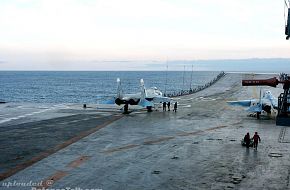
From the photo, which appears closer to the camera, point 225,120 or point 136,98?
point 225,120

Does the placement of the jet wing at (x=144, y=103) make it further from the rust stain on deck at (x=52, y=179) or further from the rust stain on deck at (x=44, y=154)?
the rust stain on deck at (x=52, y=179)

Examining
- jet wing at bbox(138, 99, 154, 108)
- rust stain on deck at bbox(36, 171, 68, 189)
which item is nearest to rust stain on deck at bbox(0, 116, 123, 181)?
rust stain on deck at bbox(36, 171, 68, 189)

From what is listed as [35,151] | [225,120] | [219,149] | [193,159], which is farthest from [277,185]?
[225,120]

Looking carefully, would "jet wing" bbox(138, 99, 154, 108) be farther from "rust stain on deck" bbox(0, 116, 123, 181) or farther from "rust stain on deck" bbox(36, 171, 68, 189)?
"rust stain on deck" bbox(36, 171, 68, 189)

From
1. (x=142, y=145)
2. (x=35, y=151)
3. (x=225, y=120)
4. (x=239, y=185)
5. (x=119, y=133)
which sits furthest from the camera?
(x=225, y=120)

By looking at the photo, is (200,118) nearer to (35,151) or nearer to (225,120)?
(225,120)

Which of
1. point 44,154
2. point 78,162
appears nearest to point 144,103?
point 44,154

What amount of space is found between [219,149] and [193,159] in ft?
13.5

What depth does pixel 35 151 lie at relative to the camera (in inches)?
1147

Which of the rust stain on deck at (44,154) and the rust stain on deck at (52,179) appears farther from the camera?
the rust stain on deck at (44,154)

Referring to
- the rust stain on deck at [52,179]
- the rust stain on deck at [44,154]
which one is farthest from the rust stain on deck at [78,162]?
the rust stain on deck at [44,154]

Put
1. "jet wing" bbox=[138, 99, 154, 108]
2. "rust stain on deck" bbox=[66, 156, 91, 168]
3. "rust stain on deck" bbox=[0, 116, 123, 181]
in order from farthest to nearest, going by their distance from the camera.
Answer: "jet wing" bbox=[138, 99, 154, 108], "rust stain on deck" bbox=[66, 156, 91, 168], "rust stain on deck" bbox=[0, 116, 123, 181]

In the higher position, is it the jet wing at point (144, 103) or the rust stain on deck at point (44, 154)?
the jet wing at point (144, 103)

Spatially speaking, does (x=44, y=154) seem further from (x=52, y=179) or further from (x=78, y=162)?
(x=52, y=179)
